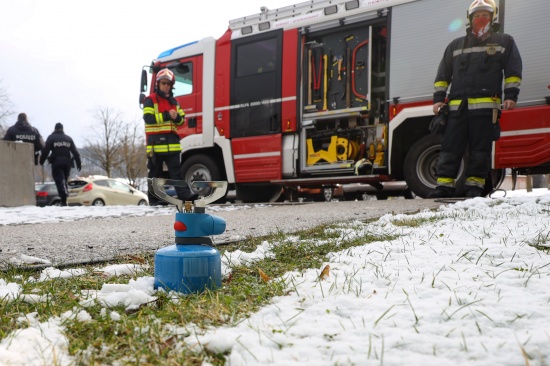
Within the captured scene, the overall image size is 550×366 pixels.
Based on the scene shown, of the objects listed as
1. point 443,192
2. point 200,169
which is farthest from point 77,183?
point 443,192

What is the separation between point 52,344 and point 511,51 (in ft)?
18.9

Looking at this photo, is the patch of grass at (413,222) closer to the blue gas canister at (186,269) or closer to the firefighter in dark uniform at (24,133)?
the blue gas canister at (186,269)

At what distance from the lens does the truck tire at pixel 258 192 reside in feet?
29.4

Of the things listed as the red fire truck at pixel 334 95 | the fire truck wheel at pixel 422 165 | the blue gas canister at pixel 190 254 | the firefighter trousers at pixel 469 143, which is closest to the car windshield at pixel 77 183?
the red fire truck at pixel 334 95

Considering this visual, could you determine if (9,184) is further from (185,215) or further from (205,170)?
(185,215)

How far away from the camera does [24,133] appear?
989cm

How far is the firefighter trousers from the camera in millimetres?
5426

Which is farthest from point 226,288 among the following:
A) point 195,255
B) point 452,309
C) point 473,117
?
point 473,117

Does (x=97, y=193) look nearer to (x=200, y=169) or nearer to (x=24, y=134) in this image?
(x=24, y=134)

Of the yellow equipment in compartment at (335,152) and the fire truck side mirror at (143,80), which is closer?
the yellow equipment in compartment at (335,152)

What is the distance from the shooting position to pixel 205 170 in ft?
29.2

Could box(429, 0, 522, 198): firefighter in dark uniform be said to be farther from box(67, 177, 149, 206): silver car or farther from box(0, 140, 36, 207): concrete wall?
box(67, 177, 149, 206): silver car

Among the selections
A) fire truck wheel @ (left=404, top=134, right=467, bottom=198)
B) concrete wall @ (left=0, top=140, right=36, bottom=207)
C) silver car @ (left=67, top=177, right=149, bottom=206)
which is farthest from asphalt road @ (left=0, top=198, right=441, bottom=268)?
silver car @ (left=67, top=177, right=149, bottom=206)

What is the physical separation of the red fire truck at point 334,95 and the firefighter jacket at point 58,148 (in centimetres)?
272
